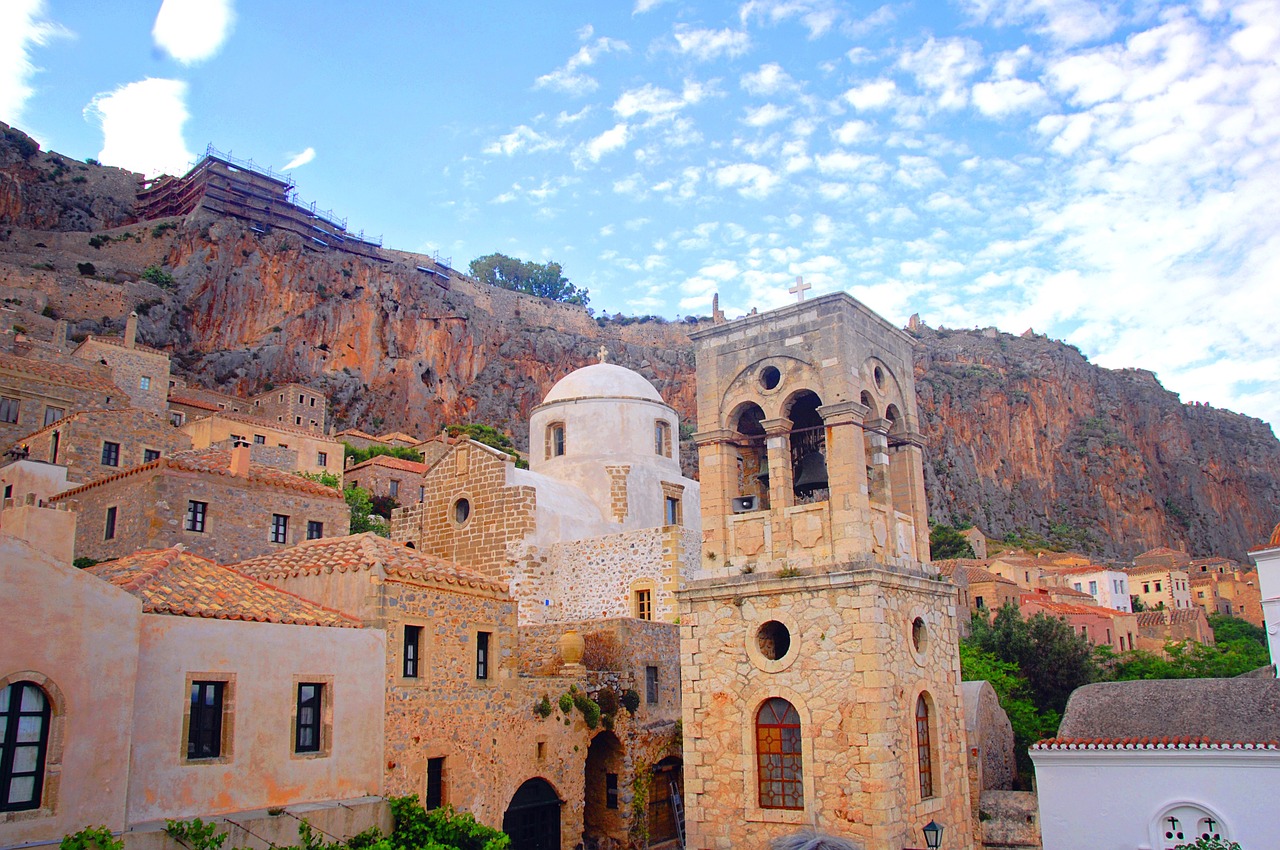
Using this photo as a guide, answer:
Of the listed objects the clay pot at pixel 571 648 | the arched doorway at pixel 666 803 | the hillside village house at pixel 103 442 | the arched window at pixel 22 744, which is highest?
the hillside village house at pixel 103 442

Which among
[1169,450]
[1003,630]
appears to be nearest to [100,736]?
[1003,630]

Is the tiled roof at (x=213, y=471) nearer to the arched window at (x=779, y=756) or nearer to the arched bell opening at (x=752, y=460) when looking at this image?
the arched bell opening at (x=752, y=460)

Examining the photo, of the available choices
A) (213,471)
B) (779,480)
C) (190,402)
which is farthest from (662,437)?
(190,402)

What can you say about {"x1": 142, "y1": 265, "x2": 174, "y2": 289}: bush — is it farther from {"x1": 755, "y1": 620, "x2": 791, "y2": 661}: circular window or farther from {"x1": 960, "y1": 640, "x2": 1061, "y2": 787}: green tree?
{"x1": 755, "y1": 620, "x2": 791, "y2": 661}: circular window

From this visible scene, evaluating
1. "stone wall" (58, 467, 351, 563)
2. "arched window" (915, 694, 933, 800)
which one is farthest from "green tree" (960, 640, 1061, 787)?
"stone wall" (58, 467, 351, 563)

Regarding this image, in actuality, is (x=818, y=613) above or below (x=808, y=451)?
below

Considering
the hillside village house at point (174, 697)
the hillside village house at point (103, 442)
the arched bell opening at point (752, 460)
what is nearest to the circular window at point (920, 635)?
the arched bell opening at point (752, 460)

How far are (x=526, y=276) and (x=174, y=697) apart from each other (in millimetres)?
90714

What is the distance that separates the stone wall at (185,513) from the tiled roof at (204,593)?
4.12 metres

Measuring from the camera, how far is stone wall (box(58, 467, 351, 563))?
58.9 ft

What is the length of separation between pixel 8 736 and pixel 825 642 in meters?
9.33

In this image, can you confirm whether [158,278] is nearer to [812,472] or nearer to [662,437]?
[662,437]

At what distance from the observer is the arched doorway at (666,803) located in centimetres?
1888

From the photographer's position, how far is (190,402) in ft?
152
